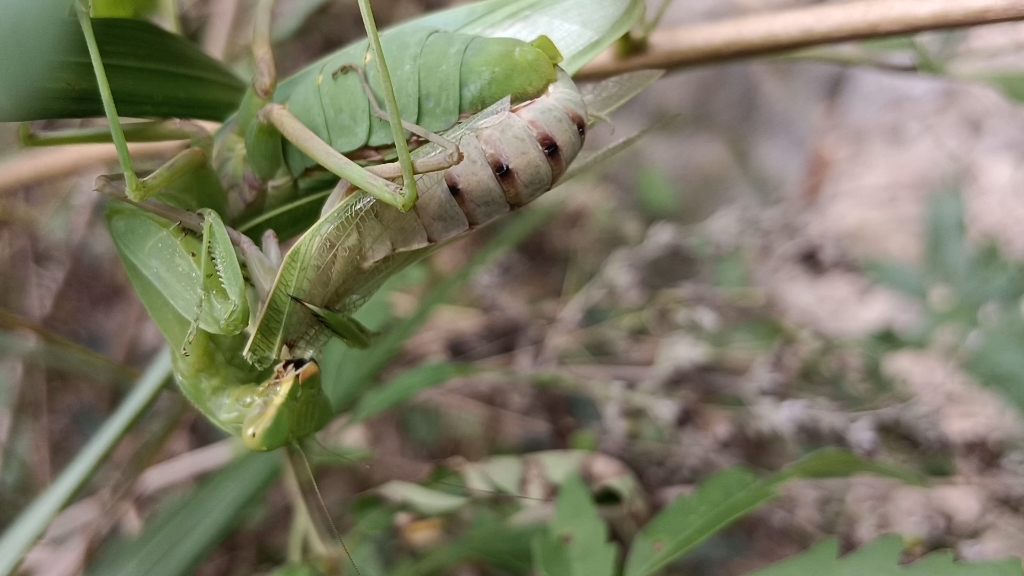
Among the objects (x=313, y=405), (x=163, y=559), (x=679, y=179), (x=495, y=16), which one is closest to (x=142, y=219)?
(x=313, y=405)

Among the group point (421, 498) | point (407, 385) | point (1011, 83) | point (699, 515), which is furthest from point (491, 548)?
point (1011, 83)

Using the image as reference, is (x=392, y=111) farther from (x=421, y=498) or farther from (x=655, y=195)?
(x=655, y=195)

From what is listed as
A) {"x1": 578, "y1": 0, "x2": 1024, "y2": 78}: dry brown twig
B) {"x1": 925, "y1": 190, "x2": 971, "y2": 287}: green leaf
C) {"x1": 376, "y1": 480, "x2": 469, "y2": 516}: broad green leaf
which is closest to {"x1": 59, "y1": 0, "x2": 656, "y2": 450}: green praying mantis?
{"x1": 578, "y1": 0, "x2": 1024, "y2": 78}: dry brown twig

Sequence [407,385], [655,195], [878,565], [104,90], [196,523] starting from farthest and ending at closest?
[655,195]
[407,385]
[196,523]
[878,565]
[104,90]

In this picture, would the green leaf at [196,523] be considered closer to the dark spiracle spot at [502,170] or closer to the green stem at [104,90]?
the green stem at [104,90]

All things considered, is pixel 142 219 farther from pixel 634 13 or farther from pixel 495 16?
pixel 634 13

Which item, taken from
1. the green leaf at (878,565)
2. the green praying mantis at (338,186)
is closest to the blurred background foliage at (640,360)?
the green leaf at (878,565)

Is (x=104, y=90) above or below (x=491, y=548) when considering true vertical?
above
